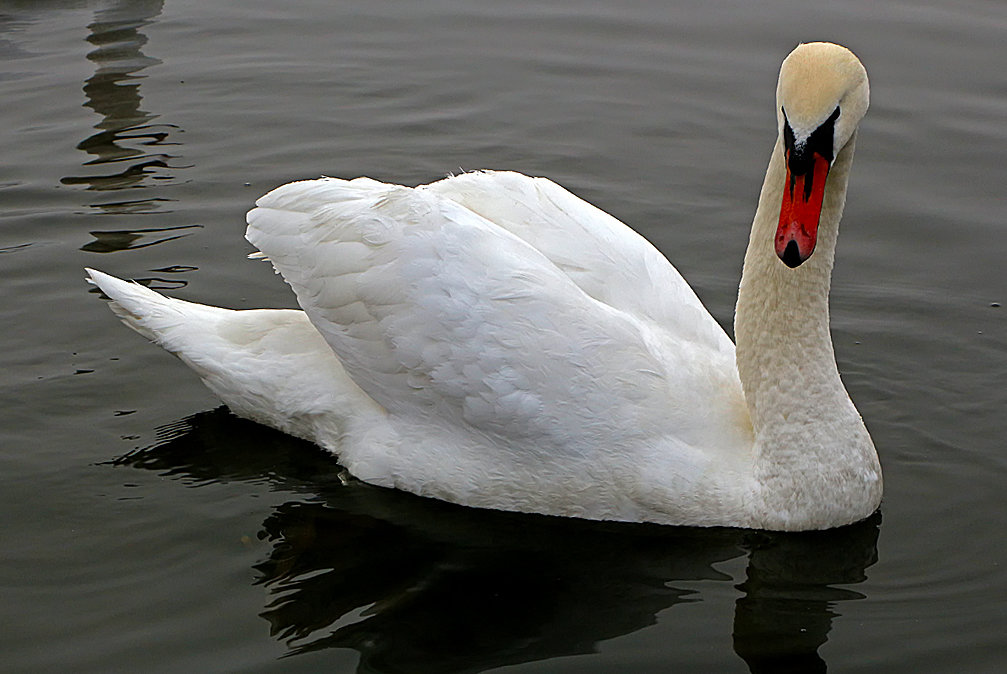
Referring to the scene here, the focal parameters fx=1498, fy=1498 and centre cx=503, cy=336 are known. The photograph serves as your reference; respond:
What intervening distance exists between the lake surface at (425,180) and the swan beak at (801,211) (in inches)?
55.8

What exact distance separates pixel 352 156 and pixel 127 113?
1901mm

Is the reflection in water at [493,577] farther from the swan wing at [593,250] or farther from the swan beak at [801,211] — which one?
the swan beak at [801,211]

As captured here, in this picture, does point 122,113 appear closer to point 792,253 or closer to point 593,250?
point 593,250

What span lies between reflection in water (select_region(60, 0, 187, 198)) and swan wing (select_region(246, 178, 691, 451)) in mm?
3682

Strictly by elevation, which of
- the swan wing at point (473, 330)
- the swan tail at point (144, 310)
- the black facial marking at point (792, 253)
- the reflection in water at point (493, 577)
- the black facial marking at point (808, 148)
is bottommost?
the reflection in water at point (493, 577)

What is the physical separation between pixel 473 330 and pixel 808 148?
1591 mm

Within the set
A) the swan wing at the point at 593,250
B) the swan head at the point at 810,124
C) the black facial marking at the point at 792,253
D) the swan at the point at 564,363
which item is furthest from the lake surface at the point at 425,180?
the swan head at the point at 810,124

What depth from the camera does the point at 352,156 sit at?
35.4 ft

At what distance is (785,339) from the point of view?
650 cm

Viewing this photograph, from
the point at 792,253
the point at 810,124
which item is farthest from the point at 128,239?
the point at 810,124

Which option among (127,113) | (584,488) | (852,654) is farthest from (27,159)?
(852,654)

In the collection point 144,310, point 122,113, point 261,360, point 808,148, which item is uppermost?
point 808,148

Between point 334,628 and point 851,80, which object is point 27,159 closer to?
point 334,628

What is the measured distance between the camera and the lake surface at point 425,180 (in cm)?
595
